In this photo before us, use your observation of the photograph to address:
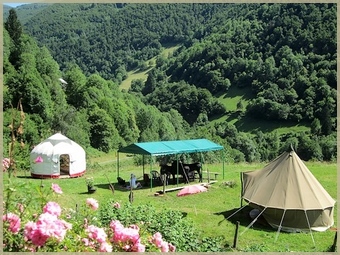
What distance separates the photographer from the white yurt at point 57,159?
77.0ft

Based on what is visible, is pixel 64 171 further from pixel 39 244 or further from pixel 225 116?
pixel 225 116

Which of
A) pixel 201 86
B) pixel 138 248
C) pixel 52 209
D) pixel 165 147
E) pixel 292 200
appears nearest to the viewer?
pixel 52 209

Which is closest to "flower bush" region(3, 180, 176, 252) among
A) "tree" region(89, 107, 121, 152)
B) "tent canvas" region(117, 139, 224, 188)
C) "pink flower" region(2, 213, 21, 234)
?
"pink flower" region(2, 213, 21, 234)

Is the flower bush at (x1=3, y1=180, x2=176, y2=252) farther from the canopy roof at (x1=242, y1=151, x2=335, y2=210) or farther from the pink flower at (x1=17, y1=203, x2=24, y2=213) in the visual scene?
the canopy roof at (x1=242, y1=151, x2=335, y2=210)

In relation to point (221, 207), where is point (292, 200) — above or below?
above

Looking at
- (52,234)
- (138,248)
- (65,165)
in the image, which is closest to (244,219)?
(138,248)

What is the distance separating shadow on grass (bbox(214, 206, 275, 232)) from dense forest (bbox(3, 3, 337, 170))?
49.8ft

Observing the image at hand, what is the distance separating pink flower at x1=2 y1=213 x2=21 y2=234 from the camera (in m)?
3.43

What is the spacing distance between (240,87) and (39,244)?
390 feet

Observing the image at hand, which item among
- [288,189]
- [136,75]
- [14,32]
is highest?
[136,75]

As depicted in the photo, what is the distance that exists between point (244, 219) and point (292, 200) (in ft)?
6.16

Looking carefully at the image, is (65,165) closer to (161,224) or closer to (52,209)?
(161,224)

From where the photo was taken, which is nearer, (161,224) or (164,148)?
(161,224)

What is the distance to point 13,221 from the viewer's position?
3.50m
